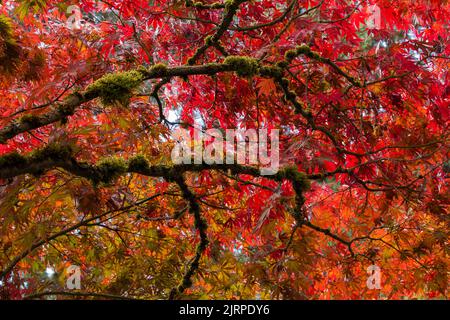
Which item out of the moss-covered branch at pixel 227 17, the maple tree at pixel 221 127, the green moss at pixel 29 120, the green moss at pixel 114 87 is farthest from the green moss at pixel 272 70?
the green moss at pixel 29 120

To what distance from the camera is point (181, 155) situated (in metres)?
2.19

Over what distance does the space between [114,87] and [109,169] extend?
343 mm

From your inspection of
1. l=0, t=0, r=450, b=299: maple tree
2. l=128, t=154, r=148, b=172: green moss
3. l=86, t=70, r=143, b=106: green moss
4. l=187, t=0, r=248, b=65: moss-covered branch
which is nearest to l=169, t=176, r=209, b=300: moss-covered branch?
l=0, t=0, r=450, b=299: maple tree

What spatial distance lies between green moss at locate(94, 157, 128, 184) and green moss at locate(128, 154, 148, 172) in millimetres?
50

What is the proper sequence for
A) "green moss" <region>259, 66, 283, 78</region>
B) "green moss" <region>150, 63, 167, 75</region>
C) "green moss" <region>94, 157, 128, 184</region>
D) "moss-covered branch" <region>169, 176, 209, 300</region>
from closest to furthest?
"green moss" <region>94, 157, 128, 184</region> < "green moss" <region>150, 63, 167, 75</region> < "green moss" <region>259, 66, 283, 78</region> < "moss-covered branch" <region>169, 176, 209, 300</region>

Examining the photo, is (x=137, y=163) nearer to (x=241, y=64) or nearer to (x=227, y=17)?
(x=241, y=64)

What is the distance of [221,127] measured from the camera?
2893 millimetres

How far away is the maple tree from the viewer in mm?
1990

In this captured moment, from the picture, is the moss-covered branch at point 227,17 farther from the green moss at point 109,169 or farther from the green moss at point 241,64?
the green moss at point 109,169

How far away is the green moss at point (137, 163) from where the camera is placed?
1854 millimetres

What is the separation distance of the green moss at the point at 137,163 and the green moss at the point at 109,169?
5 cm

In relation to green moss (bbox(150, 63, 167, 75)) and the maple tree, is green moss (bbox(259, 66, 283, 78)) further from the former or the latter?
green moss (bbox(150, 63, 167, 75))
